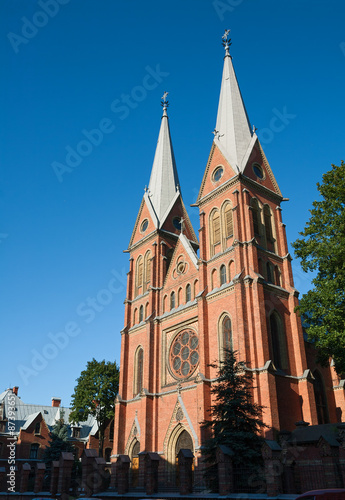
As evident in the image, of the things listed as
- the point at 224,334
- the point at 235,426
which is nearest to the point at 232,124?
the point at 224,334

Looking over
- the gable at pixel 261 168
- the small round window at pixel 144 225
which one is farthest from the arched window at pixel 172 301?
the gable at pixel 261 168

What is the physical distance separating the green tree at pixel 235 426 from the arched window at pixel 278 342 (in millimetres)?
4158

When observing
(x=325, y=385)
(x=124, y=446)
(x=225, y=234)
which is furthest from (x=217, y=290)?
(x=124, y=446)

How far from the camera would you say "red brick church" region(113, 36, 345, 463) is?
26406 millimetres

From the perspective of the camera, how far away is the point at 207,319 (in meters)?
29.6

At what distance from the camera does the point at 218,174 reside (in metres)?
34.7

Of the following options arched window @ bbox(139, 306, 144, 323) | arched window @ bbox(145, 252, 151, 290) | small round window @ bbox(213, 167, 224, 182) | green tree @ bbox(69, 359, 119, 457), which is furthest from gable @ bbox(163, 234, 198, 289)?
green tree @ bbox(69, 359, 119, 457)

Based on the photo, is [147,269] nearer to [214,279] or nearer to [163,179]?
[214,279]

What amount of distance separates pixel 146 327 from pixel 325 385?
45.6ft

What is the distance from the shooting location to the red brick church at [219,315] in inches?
1040

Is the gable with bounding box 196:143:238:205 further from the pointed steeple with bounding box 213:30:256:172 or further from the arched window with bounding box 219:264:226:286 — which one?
the arched window with bounding box 219:264:226:286

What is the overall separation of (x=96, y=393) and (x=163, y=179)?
22.6m

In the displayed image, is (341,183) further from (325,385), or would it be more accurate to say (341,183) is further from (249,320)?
(325,385)

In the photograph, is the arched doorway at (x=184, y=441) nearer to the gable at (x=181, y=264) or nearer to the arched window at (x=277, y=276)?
the gable at (x=181, y=264)
